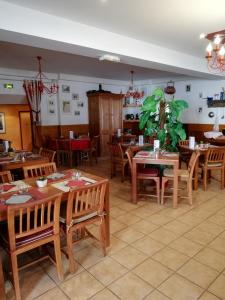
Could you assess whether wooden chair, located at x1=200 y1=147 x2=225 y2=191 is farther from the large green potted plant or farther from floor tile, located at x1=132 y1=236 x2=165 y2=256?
floor tile, located at x1=132 y1=236 x2=165 y2=256

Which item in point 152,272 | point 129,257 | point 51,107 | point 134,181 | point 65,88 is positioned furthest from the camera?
point 65,88

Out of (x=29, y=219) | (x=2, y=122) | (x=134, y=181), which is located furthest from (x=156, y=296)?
(x=2, y=122)

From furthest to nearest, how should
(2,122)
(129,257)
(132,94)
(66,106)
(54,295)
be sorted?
(2,122) < (132,94) < (66,106) < (129,257) < (54,295)

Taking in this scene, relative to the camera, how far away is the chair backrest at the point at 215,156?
4.21 meters

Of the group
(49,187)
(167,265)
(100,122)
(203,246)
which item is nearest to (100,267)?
(167,265)

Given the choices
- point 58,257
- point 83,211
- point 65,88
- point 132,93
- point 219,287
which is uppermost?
point 65,88

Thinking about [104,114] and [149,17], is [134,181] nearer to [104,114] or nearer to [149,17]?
[149,17]

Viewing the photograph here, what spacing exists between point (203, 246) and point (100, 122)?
5.68 metres

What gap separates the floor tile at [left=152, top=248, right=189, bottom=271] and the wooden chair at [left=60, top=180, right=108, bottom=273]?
1.99ft

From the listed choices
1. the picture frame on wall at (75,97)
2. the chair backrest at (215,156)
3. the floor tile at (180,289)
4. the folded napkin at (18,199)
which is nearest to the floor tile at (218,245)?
the floor tile at (180,289)

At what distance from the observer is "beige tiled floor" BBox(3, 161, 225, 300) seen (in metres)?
1.93

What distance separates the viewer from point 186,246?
256 centimetres

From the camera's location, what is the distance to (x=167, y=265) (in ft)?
7.38

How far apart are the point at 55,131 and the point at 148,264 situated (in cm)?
593
